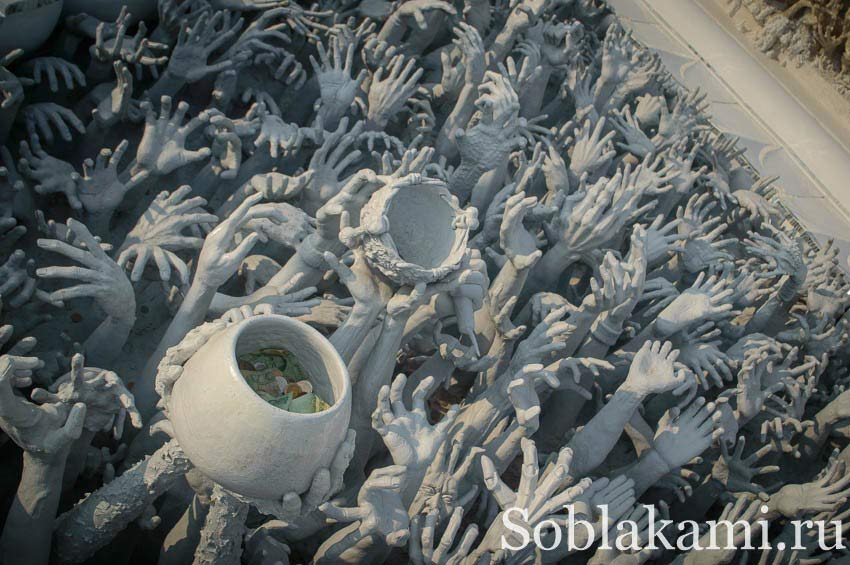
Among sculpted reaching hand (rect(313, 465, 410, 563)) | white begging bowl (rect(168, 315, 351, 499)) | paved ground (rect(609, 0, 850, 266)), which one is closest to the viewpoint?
white begging bowl (rect(168, 315, 351, 499))

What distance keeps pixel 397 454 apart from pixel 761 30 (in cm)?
749

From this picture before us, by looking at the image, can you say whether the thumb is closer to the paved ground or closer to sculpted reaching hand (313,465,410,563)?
sculpted reaching hand (313,465,410,563)

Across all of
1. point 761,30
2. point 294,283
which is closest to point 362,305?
point 294,283

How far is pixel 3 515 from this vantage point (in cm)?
311

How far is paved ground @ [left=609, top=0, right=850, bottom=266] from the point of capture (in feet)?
23.5

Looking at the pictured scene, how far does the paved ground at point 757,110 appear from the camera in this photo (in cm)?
716

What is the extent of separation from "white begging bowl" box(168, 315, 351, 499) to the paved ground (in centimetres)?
564

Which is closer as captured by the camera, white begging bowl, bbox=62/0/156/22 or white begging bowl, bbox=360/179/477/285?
white begging bowl, bbox=360/179/477/285

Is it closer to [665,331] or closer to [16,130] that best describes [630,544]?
[665,331]

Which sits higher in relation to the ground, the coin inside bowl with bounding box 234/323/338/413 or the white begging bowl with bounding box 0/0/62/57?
the coin inside bowl with bounding box 234/323/338/413
